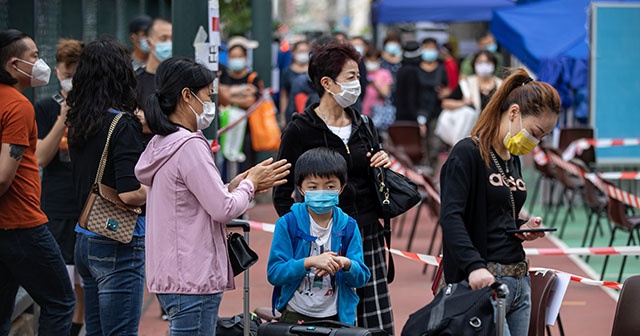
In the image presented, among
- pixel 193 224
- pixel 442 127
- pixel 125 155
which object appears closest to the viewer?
pixel 193 224

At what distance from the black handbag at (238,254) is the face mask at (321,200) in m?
0.38

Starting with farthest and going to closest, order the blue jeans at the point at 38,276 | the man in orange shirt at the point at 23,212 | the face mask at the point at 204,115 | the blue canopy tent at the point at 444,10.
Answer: the blue canopy tent at the point at 444,10 → the blue jeans at the point at 38,276 → the man in orange shirt at the point at 23,212 → the face mask at the point at 204,115

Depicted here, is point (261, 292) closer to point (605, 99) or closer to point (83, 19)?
point (83, 19)

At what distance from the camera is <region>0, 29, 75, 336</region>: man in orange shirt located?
5.71m

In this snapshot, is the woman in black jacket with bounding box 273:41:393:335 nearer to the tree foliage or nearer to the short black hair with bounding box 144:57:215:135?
the short black hair with bounding box 144:57:215:135

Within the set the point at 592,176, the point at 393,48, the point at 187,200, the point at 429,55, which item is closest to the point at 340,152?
the point at 187,200

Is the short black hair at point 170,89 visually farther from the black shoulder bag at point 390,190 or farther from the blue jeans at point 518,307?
the blue jeans at point 518,307

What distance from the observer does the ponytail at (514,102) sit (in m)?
5.07

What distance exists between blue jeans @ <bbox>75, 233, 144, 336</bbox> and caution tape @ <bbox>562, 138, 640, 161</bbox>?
31.4 ft

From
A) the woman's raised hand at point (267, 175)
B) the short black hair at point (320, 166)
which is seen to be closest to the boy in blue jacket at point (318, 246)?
the short black hair at point (320, 166)

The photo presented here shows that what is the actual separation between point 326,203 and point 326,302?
1.64ft

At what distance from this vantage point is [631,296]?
219 inches

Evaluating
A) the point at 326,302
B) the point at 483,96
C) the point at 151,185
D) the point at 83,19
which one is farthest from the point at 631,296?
the point at 483,96

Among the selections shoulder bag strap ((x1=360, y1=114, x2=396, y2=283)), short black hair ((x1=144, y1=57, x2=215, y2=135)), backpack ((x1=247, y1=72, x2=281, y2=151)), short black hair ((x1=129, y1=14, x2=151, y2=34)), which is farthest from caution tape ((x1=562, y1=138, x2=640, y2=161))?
short black hair ((x1=144, y1=57, x2=215, y2=135))
